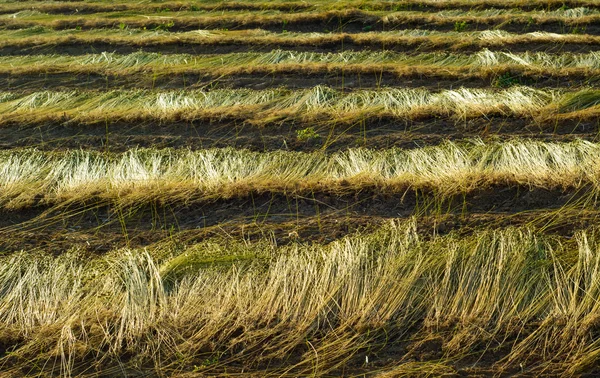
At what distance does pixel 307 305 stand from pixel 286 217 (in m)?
1.15

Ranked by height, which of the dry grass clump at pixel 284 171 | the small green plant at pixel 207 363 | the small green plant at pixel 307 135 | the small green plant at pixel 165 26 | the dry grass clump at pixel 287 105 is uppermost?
the small green plant at pixel 165 26

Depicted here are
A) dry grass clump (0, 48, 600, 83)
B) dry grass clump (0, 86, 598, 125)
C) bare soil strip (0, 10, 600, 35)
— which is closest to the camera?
dry grass clump (0, 86, 598, 125)

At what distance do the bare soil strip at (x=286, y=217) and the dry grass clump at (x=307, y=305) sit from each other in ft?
0.78

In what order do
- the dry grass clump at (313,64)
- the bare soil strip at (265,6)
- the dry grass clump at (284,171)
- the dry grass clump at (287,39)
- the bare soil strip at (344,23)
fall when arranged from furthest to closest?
1. the bare soil strip at (265,6)
2. the bare soil strip at (344,23)
3. the dry grass clump at (287,39)
4. the dry grass clump at (313,64)
5. the dry grass clump at (284,171)

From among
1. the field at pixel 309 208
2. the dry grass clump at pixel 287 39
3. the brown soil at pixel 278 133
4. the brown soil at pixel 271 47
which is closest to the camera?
the field at pixel 309 208

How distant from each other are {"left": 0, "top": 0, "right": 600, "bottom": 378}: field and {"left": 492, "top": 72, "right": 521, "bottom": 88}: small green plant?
0.09 feet

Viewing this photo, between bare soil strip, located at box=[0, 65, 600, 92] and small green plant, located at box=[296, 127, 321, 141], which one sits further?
bare soil strip, located at box=[0, 65, 600, 92]

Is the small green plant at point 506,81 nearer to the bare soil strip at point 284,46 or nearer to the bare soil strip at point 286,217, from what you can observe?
the bare soil strip at point 284,46

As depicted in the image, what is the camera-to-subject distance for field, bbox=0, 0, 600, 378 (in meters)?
3.84

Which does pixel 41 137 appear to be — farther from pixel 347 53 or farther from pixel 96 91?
pixel 347 53

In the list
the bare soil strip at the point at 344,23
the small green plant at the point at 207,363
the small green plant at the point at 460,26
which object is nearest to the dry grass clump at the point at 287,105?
the small green plant at the point at 460,26

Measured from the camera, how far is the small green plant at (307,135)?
21.0 feet

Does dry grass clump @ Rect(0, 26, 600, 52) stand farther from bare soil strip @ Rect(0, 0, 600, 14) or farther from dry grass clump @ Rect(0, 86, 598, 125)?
dry grass clump @ Rect(0, 86, 598, 125)

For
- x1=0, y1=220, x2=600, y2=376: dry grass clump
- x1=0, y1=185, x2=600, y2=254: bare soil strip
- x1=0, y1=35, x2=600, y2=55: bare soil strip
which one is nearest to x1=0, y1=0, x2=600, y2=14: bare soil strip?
x1=0, y1=35, x2=600, y2=55: bare soil strip
